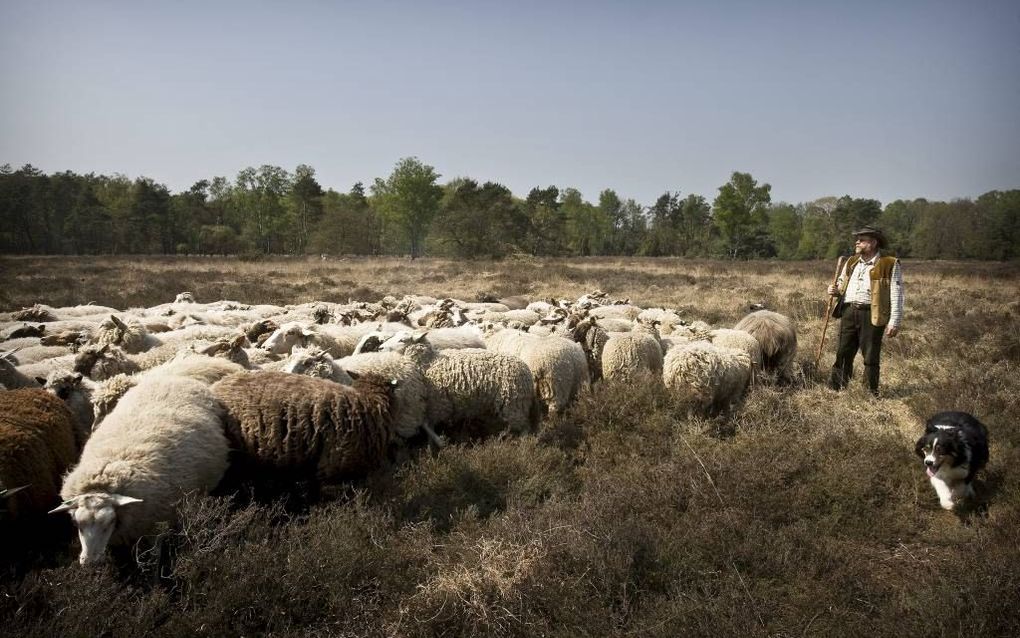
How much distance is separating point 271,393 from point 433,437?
1817 millimetres

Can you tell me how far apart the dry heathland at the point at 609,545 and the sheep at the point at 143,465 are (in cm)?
19

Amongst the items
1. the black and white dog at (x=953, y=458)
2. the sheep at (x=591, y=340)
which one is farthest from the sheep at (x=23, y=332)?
the black and white dog at (x=953, y=458)

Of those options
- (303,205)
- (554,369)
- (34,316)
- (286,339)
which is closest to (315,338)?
(286,339)

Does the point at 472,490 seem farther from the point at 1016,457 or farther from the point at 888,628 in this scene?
the point at 1016,457

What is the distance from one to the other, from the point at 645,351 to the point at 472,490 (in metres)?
3.74

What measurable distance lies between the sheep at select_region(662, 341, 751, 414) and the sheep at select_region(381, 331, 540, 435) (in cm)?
200

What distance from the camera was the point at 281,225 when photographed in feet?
206

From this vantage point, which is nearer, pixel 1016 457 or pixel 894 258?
pixel 1016 457

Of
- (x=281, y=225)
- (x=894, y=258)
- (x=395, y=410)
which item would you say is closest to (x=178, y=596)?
(x=395, y=410)

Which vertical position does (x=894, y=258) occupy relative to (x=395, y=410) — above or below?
above

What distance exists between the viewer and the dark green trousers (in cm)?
762

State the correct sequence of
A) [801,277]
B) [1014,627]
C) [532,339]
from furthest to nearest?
[801,277] < [532,339] < [1014,627]

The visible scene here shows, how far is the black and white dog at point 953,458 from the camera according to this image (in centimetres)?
467

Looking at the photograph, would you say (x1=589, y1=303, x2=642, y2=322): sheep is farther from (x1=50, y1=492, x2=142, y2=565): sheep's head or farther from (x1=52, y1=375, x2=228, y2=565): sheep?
(x1=50, y1=492, x2=142, y2=565): sheep's head
